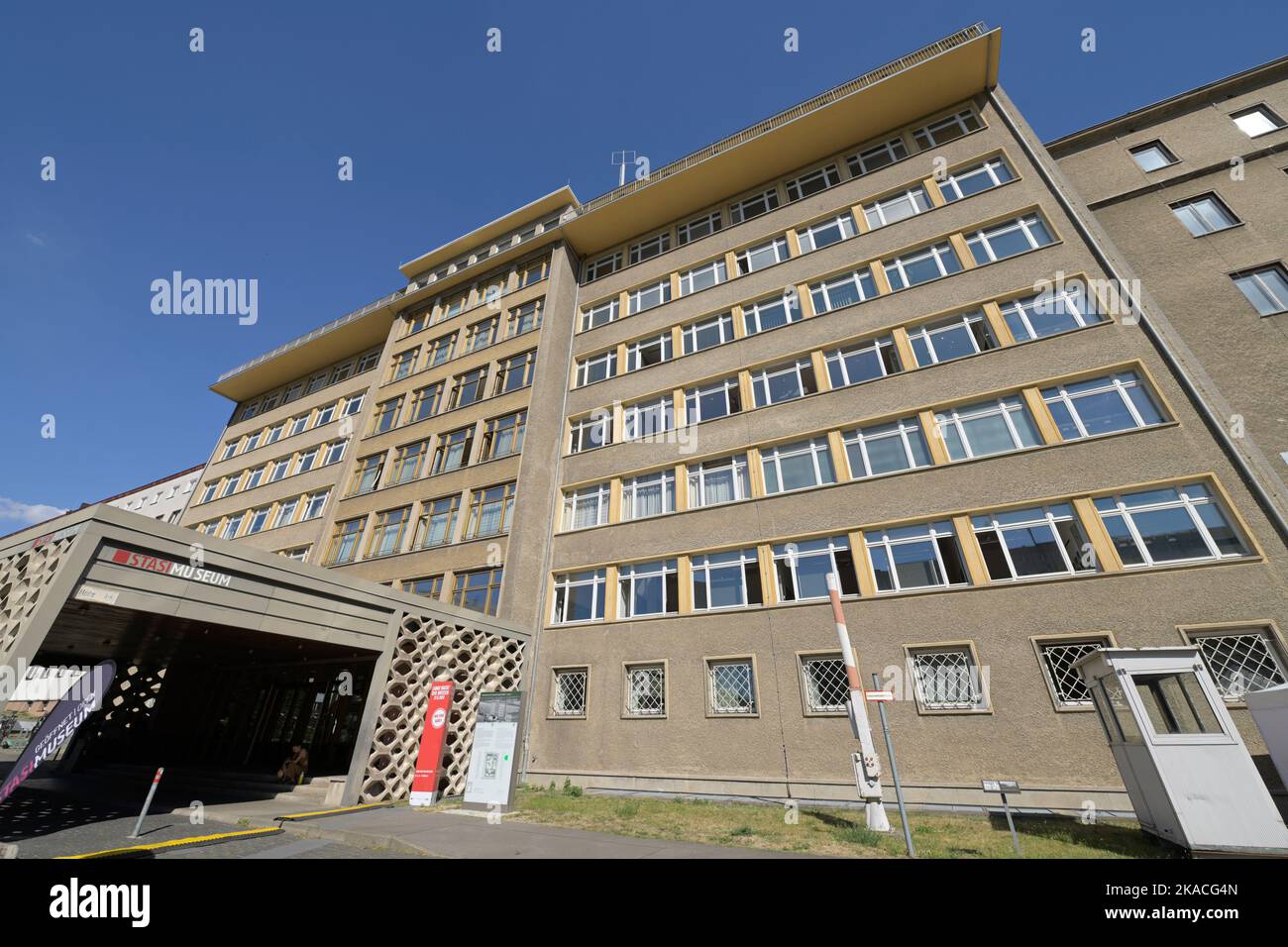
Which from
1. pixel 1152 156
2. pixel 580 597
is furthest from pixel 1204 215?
pixel 580 597

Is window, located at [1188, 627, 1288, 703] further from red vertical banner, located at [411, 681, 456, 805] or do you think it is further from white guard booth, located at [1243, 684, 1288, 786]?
red vertical banner, located at [411, 681, 456, 805]

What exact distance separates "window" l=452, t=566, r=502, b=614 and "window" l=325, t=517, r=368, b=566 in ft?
23.1

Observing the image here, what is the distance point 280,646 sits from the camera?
49.5 ft

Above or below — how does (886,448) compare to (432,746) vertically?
above

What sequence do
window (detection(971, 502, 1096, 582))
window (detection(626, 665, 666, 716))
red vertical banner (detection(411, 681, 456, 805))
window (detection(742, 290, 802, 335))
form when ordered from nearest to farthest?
red vertical banner (detection(411, 681, 456, 805))
window (detection(971, 502, 1096, 582))
window (detection(626, 665, 666, 716))
window (detection(742, 290, 802, 335))

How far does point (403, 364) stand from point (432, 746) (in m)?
21.8

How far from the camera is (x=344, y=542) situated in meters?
24.3

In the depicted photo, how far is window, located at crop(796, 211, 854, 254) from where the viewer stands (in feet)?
67.3

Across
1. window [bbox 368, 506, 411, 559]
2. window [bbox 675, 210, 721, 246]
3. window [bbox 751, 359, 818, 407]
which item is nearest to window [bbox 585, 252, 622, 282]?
window [bbox 675, 210, 721, 246]

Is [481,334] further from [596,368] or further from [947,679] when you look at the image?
[947,679]

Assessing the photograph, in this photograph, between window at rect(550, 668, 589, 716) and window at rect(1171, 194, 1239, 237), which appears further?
window at rect(1171, 194, 1239, 237)

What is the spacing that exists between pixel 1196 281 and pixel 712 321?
14.7m

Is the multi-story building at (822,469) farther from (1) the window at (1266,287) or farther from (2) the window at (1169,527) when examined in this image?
(1) the window at (1266,287)
